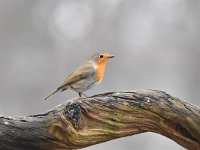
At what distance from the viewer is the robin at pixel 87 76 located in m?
4.09

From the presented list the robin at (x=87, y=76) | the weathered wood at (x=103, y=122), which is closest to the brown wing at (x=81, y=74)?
the robin at (x=87, y=76)

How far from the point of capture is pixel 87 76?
4.15 m

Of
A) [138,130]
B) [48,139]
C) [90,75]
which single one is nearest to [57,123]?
[48,139]

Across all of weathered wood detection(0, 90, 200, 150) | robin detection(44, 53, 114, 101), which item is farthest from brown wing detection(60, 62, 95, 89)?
weathered wood detection(0, 90, 200, 150)

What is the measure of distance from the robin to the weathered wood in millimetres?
957

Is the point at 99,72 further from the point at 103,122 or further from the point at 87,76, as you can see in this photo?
the point at 103,122

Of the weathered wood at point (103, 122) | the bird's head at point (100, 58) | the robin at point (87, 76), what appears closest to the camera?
the weathered wood at point (103, 122)

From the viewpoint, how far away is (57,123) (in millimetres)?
2953

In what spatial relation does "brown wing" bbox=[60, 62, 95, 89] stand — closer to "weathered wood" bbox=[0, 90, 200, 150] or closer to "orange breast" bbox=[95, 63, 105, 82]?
"orange breast" bbox=[95, 63, 105, 82]

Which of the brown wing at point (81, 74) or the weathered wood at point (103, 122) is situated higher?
the brown wing at point (81, 74)

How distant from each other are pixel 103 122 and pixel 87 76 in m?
1.14

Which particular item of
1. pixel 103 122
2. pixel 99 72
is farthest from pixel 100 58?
pixel 103 122

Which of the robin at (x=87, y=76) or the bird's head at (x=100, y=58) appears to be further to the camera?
the bird's head at (x=100, y=58)

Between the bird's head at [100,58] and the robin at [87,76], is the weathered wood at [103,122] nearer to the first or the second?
the robin at [87,76]
